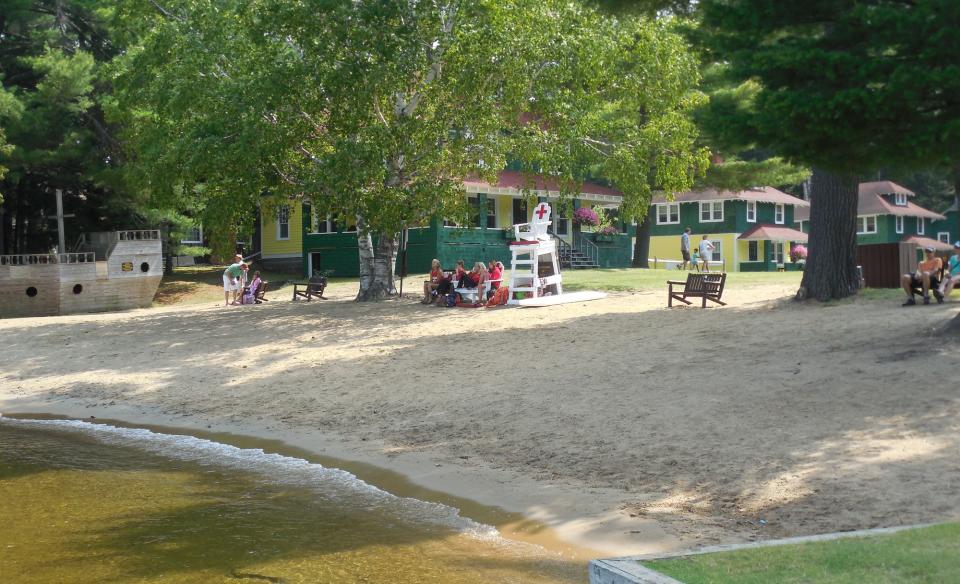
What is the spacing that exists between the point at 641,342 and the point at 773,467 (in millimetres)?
6923

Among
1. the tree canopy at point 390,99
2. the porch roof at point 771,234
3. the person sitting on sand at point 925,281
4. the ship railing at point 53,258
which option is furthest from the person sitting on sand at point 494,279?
the porch roof at point 771,234

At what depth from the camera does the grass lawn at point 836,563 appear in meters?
5.55

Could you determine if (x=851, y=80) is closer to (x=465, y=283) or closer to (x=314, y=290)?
(x=465, y=283)

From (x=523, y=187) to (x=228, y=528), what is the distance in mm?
24967

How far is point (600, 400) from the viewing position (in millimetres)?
12672

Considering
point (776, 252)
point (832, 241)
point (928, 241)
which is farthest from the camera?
point (928, 241)

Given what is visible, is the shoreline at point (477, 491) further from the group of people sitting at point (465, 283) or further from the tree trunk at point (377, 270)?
the tree trunk at point (377, 270)

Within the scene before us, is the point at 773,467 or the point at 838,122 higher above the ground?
the point at 838,122

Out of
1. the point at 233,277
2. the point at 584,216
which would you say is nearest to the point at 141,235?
the point at 233,277

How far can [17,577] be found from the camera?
300 inches

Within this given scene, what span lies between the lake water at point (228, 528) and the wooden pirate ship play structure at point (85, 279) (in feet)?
56.8

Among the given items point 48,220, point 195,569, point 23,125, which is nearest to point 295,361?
point 195,569

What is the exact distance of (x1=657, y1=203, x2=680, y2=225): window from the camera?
59406 mm

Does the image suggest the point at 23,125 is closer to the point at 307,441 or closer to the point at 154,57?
the point at 154,57
